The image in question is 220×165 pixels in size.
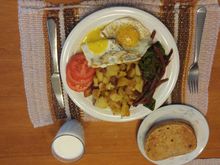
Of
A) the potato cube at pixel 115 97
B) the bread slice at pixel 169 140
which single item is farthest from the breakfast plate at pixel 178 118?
the potato cube at pixel 115 97

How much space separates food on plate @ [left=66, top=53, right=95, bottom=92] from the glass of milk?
0.38 ft

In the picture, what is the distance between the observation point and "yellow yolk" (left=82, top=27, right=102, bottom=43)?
3.23 ft

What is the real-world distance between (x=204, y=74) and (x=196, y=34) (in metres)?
0.12

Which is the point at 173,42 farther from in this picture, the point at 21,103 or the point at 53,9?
the point at 21,103

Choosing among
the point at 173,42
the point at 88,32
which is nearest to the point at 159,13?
the point at 173,42

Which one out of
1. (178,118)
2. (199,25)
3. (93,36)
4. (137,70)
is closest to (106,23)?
(93,36)

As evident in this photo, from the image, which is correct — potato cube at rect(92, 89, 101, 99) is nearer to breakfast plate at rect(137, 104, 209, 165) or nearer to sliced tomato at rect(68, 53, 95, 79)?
sliced tomato at rect(68, 53, 95, 79)

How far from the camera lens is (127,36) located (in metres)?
0.96

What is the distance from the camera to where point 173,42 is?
38.7 inches

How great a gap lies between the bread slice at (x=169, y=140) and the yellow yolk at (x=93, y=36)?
31 cm

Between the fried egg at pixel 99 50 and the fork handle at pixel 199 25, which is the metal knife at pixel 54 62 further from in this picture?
the fork handle at pixel 199 25

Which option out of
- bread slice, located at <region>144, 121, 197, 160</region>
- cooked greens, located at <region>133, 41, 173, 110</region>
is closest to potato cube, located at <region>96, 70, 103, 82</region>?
cooked greens, located at <region>133, 41, 173, 110</region>

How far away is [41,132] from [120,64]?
0.34m

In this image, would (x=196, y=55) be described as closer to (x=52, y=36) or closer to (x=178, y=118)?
(x=178, y=118)
